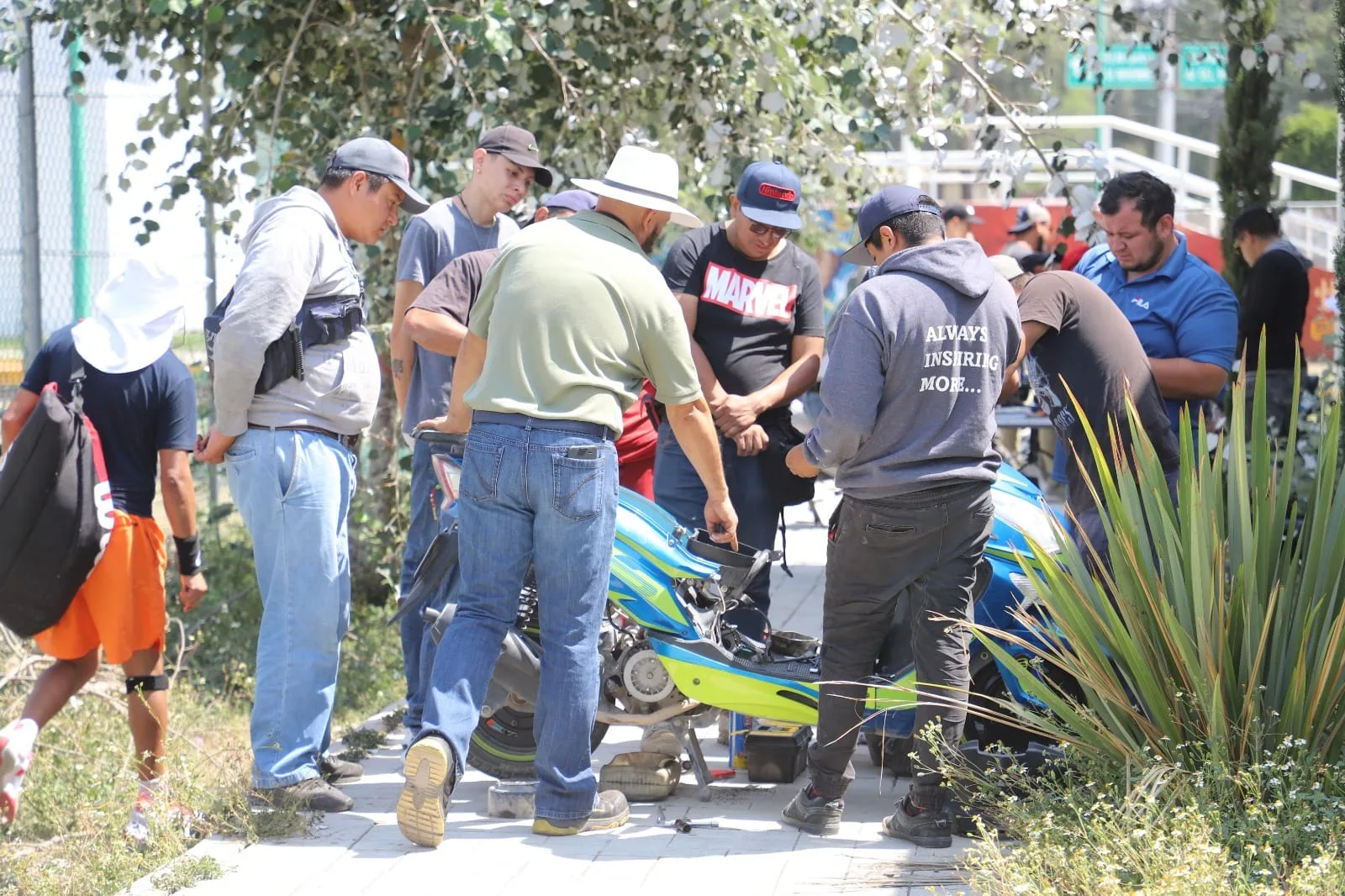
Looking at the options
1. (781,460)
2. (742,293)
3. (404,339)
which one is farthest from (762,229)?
(404,339)

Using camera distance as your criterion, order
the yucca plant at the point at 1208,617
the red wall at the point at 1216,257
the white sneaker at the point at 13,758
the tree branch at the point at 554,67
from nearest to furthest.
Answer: the yucca plant at the point at 1208,617 < the white sneaker at the point at 13,758 < the tree branch at the point at 554,67 < the red wall at the point at 1216,257

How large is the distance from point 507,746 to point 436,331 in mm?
1435

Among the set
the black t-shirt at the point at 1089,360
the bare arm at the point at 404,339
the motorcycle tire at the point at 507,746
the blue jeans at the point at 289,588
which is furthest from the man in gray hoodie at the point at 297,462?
the black t-shirt at the point at 1089,360

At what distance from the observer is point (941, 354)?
446 centimetres

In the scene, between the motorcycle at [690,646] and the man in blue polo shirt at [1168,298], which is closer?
the motorcycle at [690,646]

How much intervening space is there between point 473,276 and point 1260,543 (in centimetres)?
276

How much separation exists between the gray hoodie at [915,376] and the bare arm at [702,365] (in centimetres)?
103

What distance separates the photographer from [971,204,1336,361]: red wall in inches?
583

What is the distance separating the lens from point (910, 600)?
4.70 m

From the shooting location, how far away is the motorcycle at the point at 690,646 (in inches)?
189

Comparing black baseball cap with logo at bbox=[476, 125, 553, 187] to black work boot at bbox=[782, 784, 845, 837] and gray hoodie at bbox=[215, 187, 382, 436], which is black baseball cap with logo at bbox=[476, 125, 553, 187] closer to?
gray hoodie at bbox=[215, 187, 382, 436]

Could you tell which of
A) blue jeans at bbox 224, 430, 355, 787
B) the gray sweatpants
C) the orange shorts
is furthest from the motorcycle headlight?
the orange shorts

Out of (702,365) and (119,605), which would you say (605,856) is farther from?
(702,365)

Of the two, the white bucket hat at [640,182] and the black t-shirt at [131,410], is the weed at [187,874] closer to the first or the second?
the black t-shirt at [131,410]
